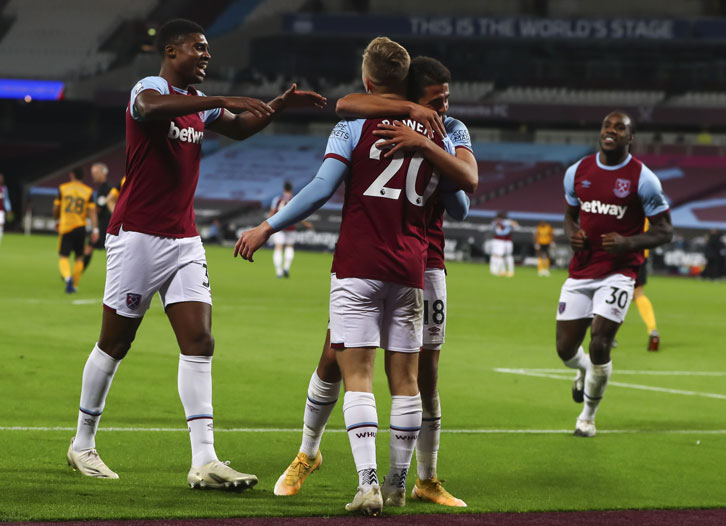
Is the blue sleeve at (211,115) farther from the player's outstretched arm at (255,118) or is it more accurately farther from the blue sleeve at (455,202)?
the blue sleeve at (455,202)

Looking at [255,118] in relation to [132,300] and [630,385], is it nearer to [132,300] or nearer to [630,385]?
[132,300]

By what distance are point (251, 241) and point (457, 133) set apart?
4.44 ft

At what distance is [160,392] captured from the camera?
1030 centimetres

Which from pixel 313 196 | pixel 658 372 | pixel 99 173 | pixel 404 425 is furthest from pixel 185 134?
pixel 99 173

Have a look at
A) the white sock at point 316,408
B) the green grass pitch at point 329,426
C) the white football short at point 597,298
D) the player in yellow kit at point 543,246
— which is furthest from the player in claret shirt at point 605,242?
the player in yellow kit at point 543,246

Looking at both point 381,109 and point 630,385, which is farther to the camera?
point 630,385

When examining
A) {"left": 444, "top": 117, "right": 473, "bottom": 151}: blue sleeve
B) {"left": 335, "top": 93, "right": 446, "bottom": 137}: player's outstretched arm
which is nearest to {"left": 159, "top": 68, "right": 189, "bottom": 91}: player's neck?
{"left": 335, "top": 93, "right": 446, "bottom": 137}: player's outstretched arm

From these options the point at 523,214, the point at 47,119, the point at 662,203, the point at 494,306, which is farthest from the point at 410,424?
the point at 47,119

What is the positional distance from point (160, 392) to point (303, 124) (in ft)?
175

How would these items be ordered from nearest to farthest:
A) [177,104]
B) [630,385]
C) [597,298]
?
[177,104] → [597,298] → [630,385]

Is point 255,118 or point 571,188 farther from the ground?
point 255,118

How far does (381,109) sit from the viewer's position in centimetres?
579

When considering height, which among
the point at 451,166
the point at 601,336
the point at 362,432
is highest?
the point at 451,166

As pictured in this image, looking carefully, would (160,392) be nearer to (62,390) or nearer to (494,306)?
(62,390)
